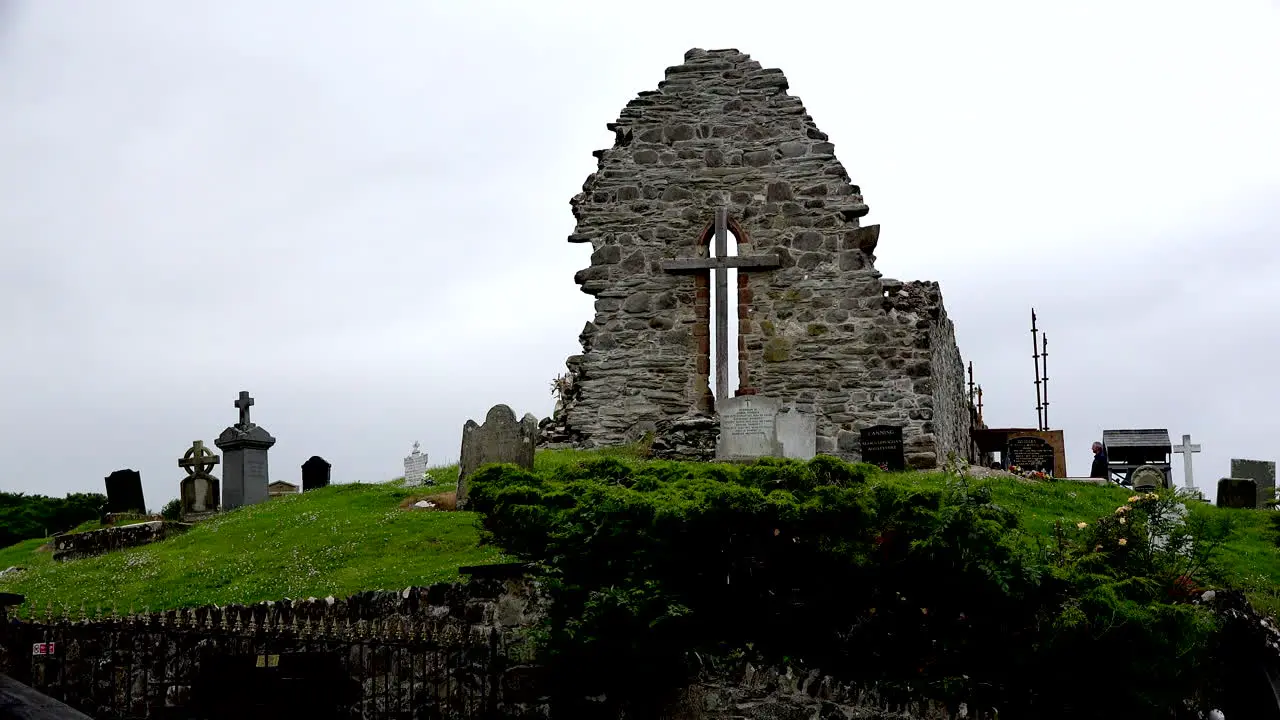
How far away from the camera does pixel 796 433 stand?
→ 66.8ft

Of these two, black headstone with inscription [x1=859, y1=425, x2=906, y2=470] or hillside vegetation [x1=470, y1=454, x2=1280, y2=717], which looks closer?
hillside vegetation [x1=470, y1=454, x2=1280, y2=717]

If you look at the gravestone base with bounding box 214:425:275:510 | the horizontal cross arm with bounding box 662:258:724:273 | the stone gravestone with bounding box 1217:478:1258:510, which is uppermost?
the horizontal cross arm with bounding box 662:258:724:273

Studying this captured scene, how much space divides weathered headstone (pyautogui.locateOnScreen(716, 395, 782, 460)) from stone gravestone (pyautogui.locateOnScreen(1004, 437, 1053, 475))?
7.69 metres

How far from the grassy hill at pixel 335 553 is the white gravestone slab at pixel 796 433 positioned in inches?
67.7

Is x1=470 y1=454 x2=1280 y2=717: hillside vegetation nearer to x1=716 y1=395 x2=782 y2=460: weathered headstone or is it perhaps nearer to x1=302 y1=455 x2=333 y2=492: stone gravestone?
x1=716 y1=395 x2=782 y2=460: weathered headstone

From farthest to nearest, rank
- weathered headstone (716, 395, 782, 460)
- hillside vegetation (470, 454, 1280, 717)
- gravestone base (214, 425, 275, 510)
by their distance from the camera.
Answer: gravestone base (214, 425, 275, 510)
weathered headstone (716, 395, 782, 460)
hillside vegetation (470, 454, 1280, 717)

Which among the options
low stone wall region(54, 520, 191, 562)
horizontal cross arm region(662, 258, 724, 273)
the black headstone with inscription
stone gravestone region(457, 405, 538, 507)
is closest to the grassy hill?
low stone wall region(54, 520, 191, 562)

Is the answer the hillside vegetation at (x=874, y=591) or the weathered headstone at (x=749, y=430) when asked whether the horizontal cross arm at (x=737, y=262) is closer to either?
the weathered headstone at (x=749, y=430)

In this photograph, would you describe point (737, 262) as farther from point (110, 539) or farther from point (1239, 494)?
point (110, 539)

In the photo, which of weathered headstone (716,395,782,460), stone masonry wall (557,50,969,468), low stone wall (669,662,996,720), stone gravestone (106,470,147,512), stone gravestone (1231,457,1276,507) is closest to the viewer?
low stone wall (669,662,996,720)

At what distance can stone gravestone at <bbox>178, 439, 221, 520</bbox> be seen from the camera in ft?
78.8

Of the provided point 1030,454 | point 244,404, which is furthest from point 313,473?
point 1030,454

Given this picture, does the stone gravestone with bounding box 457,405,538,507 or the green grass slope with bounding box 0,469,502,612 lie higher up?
the stone gravestone with bounding box 457,405,538,507

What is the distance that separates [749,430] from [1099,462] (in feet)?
29.3
